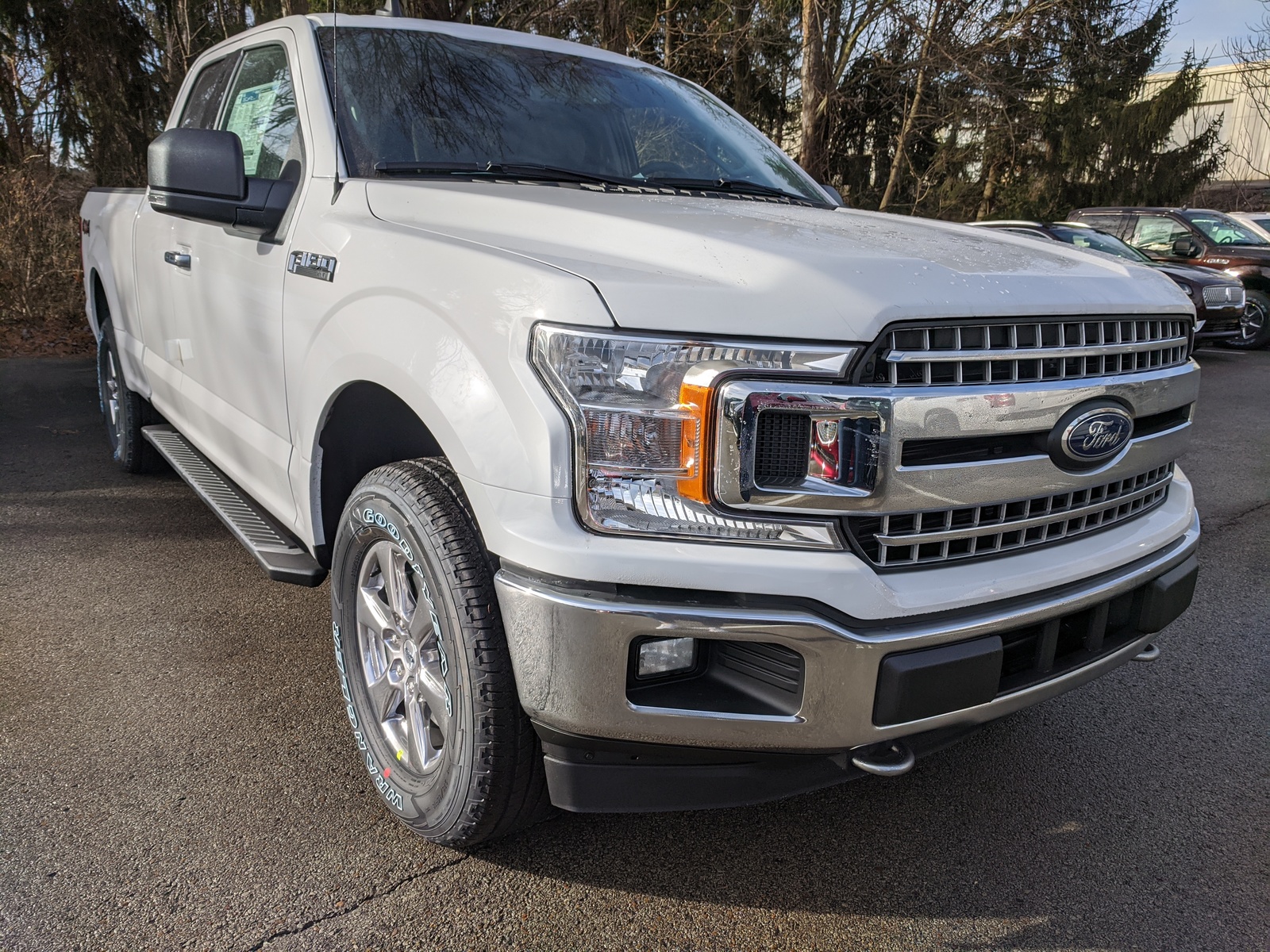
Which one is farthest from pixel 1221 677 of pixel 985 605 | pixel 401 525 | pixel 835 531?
pixel 401 525

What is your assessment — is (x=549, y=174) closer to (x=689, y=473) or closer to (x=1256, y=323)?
(x=689, y=473)

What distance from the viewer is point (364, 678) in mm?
2467

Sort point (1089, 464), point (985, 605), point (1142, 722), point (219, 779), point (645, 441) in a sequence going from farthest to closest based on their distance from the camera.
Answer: point (1142, 722) → point (219, 779) → point (1089, 464) → point (985, 605) → point (645, 441)

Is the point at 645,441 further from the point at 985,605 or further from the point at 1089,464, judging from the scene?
the point at 1089,464

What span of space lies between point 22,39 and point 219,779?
11638 millimetres

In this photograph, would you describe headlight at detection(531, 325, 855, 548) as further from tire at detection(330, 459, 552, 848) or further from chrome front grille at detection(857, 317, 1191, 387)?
tire at detection(330, 459, 552, 848)

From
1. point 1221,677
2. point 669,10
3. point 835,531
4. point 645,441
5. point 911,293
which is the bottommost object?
point 1221,677

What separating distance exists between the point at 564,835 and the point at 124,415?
12.3 feet

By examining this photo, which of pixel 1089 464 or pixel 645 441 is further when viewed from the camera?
pixel 1089 464

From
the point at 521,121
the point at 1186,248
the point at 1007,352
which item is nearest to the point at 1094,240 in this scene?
the point at 1186,248

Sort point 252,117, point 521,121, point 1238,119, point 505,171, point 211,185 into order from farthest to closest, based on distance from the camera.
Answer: point 1238,119, point 252,117, point 521,121, point 505,171, point 211,185

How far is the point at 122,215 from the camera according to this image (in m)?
4.39

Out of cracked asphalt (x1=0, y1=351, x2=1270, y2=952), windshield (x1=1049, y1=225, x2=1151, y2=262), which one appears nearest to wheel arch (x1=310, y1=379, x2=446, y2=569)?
cracked asphalt (x1=0, y1=351, x2=1270, y2=952)

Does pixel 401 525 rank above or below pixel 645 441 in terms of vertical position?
below
